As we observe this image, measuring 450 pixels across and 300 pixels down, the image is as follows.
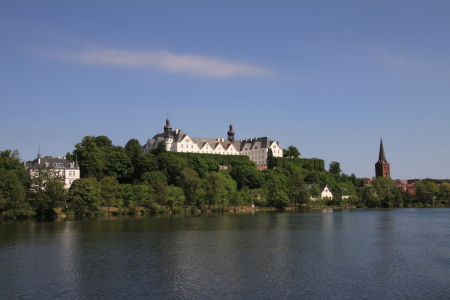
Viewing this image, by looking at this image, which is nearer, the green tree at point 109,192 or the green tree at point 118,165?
the green tree at point 109,192

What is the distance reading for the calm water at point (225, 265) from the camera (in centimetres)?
2089

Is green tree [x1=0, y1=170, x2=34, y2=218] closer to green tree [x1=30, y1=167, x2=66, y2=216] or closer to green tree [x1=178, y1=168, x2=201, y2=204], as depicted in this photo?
green tree [x1=30, y1=167, x2=66, y2=216]

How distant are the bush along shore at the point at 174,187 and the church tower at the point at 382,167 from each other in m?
25.3

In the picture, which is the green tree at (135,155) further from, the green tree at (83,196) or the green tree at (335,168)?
the green tree at (335,168)

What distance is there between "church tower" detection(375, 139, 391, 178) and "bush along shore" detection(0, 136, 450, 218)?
25.3m

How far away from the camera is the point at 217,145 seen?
123 metres

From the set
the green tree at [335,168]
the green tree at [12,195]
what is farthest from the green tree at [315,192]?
Result: the green tree at [12,195]

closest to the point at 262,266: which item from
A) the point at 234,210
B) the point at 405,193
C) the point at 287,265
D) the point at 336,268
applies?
the point at 287,265

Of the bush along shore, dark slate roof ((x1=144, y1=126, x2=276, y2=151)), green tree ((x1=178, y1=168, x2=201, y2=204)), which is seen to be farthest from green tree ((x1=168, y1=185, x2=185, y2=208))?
dark slate roof ((x1=144, y1=126, x2=276, y2=151))

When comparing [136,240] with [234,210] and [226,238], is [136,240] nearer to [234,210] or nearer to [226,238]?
[226,238]

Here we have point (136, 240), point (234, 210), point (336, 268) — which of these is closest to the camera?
point (336, 268)

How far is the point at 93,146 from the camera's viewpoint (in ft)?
285

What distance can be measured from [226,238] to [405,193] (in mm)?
88864

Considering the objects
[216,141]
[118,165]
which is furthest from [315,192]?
[118,165]
